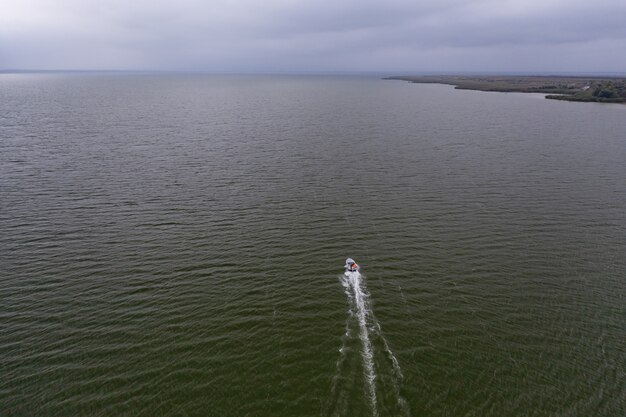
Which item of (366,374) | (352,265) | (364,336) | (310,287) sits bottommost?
(366,374)

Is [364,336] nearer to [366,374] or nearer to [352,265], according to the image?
[366,374]

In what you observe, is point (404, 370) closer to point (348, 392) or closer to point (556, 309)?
point (348, 392)

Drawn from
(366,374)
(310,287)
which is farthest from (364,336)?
(310,287)

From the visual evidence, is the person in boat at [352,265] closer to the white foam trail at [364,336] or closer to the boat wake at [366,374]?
the white foam trail at [364,336]

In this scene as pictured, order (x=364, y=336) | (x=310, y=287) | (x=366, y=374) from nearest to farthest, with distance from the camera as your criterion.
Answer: (x=366, y=374)
(x=364, y=336)
(x=310, y=287)

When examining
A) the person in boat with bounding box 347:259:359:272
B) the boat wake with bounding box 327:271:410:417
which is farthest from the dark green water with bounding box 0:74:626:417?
the person in boat with bounding box 347:259:359:272

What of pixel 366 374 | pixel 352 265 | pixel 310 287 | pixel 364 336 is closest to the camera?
pixel 366 374

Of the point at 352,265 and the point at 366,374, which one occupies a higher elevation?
the point at 352,265

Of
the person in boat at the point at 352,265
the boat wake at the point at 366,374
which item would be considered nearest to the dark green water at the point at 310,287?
the boat wake at the point at 366,374
